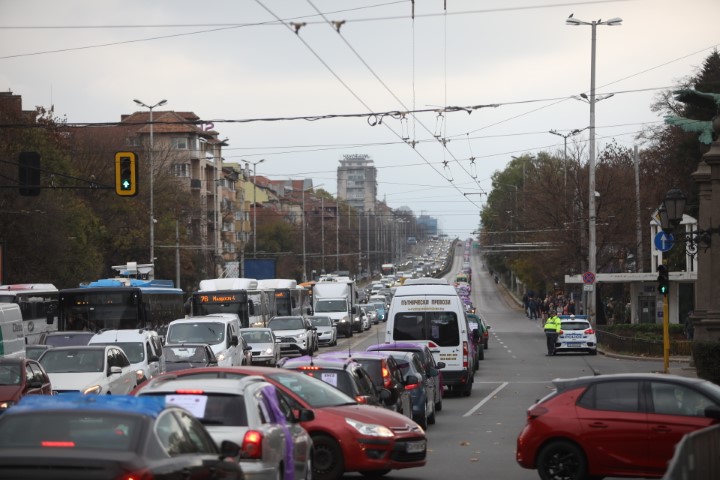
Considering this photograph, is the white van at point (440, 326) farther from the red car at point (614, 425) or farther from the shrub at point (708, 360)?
the red car at point (614, 425)

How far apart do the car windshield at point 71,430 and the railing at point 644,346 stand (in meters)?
37.1

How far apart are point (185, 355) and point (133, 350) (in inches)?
163

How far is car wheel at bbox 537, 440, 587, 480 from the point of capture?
46.0 ft

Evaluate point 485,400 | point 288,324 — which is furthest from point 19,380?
point 288,324

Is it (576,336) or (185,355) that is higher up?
(185,355)

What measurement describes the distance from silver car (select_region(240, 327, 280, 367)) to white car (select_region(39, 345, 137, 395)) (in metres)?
16.1

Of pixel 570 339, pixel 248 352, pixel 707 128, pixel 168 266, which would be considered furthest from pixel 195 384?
pixel 168 266

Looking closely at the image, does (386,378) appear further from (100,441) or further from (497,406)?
(100,441)

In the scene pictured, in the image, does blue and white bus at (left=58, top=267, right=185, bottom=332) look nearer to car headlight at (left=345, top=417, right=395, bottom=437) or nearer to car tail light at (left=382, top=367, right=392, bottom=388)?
car tail light at (left=382, top=367, right=392, bottom=388)

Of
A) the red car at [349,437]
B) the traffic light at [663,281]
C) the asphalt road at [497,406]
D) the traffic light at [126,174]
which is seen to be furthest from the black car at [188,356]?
the red car at [349,437]

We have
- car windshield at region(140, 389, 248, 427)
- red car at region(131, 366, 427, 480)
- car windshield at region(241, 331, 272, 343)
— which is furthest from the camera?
car windshield at region(241, 331, 272, 343)

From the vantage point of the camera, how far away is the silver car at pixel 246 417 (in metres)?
10.8

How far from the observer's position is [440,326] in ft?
95.9

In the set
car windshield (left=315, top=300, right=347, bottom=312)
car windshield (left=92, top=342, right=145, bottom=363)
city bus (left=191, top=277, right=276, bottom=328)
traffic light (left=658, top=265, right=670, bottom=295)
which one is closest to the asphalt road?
car windshield (left=315, top=300, right=347, bottom=312)
